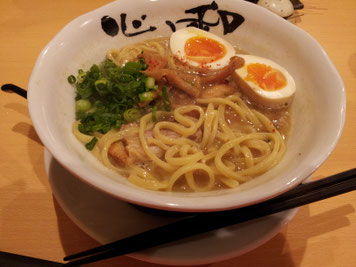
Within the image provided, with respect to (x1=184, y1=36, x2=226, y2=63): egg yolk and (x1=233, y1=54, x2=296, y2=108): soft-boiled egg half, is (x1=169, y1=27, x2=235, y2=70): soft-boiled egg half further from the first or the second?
(x1=233, y1=54, x2=296, y2=108): soft-boiled egg half

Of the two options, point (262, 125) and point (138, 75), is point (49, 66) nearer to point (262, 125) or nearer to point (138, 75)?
point (138, 75)

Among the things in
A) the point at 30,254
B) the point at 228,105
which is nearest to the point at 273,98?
the point at 228,105

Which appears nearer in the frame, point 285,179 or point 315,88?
point 285,179

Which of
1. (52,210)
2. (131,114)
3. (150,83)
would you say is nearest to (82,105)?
(131,114)

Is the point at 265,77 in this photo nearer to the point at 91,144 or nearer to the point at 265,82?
the point at 265,82

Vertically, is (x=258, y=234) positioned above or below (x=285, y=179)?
below

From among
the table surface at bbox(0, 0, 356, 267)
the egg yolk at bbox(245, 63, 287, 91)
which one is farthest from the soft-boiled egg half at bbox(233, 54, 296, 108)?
the table surface at bbox(0, 0, 356, 267)

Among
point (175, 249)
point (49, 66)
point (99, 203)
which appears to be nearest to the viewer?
point (175, 249)
